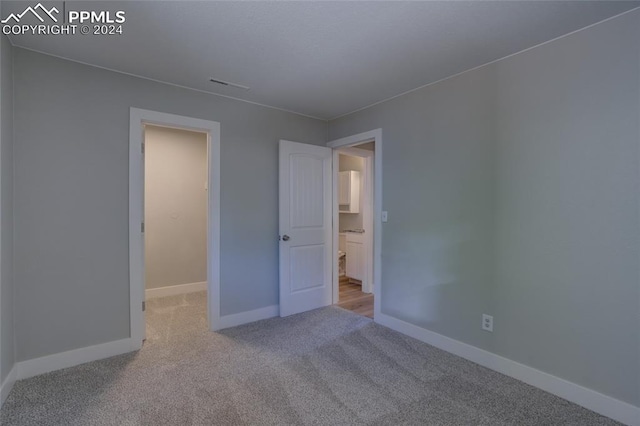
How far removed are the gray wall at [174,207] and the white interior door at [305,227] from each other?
5.76ft

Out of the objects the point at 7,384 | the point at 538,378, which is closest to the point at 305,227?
the point at 538,378

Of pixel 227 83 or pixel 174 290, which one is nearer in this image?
pixel 227 83

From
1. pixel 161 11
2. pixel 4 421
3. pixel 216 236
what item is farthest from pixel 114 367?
pixel 161 11

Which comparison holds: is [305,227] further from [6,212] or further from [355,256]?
[6,212]

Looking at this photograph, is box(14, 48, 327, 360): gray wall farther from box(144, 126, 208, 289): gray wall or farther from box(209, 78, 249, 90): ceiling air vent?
box(144, 126, 208, 289): gray wall

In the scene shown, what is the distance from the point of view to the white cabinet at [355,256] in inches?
194

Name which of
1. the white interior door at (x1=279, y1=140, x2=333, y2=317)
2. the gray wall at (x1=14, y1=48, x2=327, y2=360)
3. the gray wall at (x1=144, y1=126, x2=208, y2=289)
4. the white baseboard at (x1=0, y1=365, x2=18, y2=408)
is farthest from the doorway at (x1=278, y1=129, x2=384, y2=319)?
the white baseboard at (x1=0, y1=365, x2=18, y2=408)

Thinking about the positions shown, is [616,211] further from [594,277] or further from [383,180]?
[383,180]

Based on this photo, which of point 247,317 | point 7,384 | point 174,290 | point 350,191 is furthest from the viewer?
point 350,191

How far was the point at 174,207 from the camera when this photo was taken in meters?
4.44

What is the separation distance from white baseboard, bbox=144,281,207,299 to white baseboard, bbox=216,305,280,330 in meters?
1.60

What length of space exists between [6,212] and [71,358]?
1208 mm

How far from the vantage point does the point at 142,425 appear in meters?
1.74

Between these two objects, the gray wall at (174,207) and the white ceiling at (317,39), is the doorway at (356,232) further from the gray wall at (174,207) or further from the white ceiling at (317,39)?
the gray wall at (174,207)
